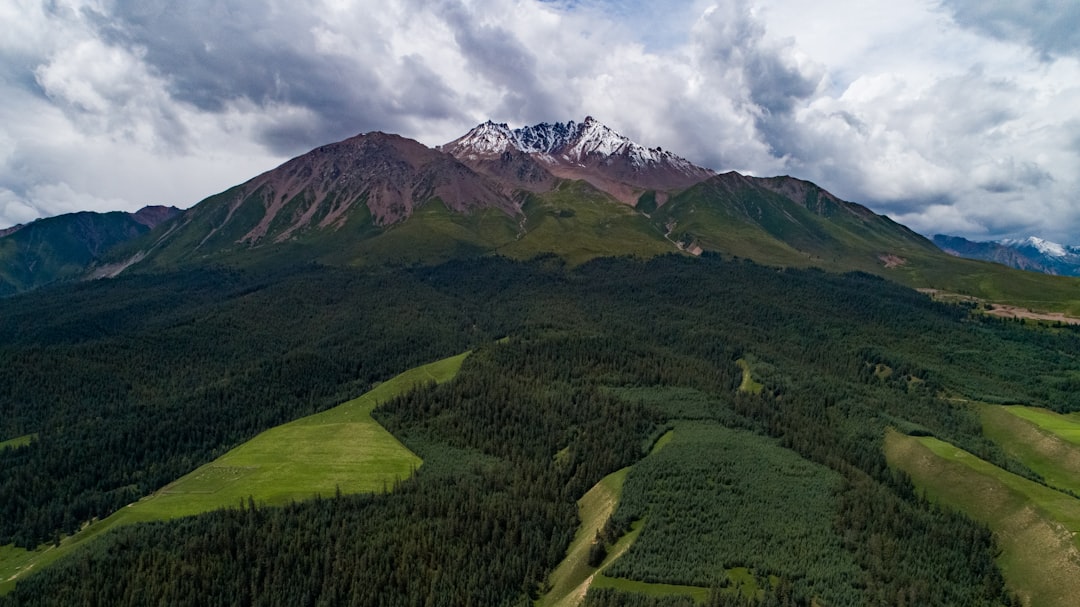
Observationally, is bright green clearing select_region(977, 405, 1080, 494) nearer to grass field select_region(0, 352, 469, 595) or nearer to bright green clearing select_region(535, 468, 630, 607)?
bright green clearing select_region(535, 468, 630, 607)

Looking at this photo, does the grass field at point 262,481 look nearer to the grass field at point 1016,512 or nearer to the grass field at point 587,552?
the grass field at point 587,552

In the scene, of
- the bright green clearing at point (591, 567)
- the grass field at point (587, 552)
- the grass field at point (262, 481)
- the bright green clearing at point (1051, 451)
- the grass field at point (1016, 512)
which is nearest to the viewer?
the bright green clearing at point (591, 567)

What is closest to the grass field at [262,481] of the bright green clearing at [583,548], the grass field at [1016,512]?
the bright green clearing at [583,548]

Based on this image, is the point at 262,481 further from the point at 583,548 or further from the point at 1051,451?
the point at 1051,451

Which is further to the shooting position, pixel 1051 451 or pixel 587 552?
pixel 1051 451

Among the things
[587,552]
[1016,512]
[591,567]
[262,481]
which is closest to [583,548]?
[587,552]

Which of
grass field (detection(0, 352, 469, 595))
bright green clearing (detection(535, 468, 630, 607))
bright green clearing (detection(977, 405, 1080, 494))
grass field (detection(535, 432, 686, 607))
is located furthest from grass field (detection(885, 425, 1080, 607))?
grass field (detection(0, 352, 469, 595))
